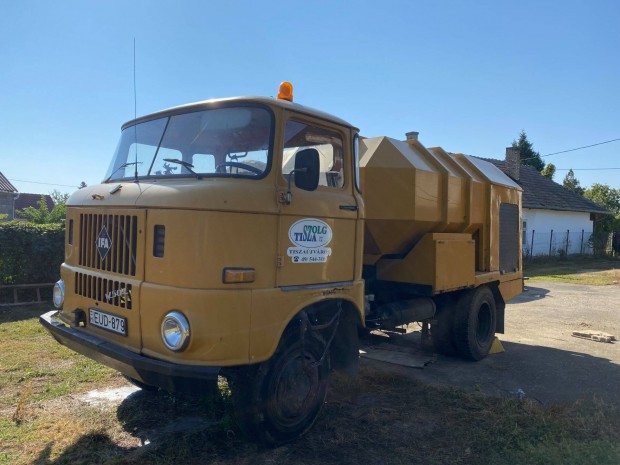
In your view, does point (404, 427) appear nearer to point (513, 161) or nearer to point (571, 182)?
point (513, 161)

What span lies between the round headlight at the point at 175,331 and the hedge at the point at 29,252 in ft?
24.2

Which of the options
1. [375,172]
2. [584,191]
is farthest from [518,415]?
[584,191]

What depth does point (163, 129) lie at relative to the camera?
158 inches

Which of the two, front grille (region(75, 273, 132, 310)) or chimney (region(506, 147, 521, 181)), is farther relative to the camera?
chimney (region(506, 147, 521, 181))

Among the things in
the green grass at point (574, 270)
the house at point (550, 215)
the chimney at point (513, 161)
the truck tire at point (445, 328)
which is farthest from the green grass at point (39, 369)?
the chimney at point (513, 161)

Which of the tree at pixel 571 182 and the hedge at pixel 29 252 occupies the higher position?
the tree at pixel 571 182

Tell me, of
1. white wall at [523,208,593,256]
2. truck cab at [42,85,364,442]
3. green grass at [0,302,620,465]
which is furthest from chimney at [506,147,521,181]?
truck cab at [42,85,364,442]

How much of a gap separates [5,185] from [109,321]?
26.4m

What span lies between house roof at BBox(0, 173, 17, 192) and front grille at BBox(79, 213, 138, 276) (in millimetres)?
24686

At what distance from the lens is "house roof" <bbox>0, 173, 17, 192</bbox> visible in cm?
2472

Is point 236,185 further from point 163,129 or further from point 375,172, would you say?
point 375,172

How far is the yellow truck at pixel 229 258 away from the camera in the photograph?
3.18 meters

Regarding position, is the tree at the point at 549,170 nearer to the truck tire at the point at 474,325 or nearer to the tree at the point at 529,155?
the tree at the point at 529,155

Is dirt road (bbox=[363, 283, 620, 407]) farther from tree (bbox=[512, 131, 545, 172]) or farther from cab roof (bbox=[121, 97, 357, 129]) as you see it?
tree (bbox=[512, 131, 545, 172])
